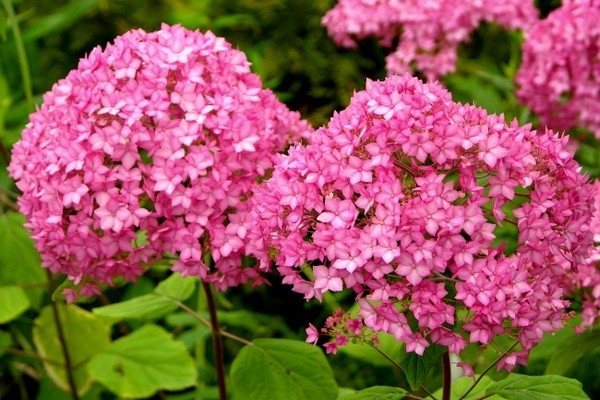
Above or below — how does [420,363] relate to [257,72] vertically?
below

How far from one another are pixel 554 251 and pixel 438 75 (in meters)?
1.62

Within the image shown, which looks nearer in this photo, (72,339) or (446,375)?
(446,375)

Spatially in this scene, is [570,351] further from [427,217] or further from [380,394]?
[427,217]

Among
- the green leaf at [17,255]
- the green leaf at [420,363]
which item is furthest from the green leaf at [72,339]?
the green leaf at [420,363]

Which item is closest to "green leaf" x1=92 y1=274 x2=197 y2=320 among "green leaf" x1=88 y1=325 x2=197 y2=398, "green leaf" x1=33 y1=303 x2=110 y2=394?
"green leaf" x1=88 y1=325 x2=197 y2=398

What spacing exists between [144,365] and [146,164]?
2.69 feet

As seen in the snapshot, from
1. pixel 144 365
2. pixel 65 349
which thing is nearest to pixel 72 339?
pixel 65 349

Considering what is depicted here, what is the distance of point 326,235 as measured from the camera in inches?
60.6

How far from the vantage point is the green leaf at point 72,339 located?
9.14 feet

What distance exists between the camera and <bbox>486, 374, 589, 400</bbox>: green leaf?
5.39ft

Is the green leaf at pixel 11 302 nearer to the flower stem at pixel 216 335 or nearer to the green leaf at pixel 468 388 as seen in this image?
the flower stem at pixel 216 335

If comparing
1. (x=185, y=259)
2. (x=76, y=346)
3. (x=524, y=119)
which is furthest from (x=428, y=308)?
(x=524, y=119)

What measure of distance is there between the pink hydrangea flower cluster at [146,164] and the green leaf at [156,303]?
23 cm

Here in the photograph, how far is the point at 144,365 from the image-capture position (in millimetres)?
2543
